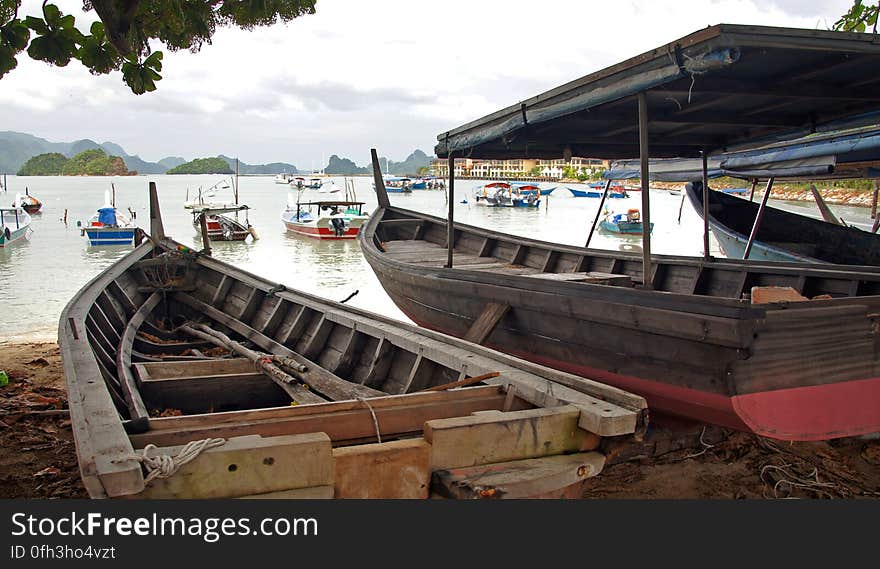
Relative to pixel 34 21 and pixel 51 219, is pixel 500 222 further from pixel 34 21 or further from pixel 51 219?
pixel 34 21

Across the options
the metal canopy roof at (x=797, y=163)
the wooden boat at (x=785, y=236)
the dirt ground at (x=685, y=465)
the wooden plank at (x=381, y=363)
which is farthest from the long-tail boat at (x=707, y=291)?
the wooden boat at (x=785, y=236)

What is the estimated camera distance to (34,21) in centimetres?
481

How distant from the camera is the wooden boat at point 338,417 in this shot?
2.33 metres

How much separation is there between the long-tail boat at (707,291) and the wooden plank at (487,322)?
2cm

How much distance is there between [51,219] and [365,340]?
151 ft

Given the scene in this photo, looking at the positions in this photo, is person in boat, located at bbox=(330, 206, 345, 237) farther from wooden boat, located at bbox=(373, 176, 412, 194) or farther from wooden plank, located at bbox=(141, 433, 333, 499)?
wooden boat, located at bbox=(373, 176, 412, 194)

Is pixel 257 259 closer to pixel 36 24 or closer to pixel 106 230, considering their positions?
pixel 106 230

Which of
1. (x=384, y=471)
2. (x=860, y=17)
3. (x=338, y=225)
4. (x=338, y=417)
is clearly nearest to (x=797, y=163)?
(x=860, y=17)

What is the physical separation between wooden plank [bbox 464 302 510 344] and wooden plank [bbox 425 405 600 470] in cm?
272

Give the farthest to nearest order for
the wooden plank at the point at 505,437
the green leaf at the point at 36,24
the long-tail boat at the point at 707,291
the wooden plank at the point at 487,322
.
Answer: the wooden plank at the point at 487,322, the green leaf at the point at 36,24, the long-tail boat at the point at 707,291, the wooden plank at the point at 505,437

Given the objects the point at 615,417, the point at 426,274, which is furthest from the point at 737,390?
the point at 426,274

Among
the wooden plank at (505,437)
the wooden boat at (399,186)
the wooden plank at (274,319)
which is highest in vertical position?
the wooden boat at (399,186)

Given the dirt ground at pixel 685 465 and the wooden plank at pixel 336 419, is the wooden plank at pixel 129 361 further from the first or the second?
the dirt ground at pixel 685 465

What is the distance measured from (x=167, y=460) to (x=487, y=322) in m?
3.79
